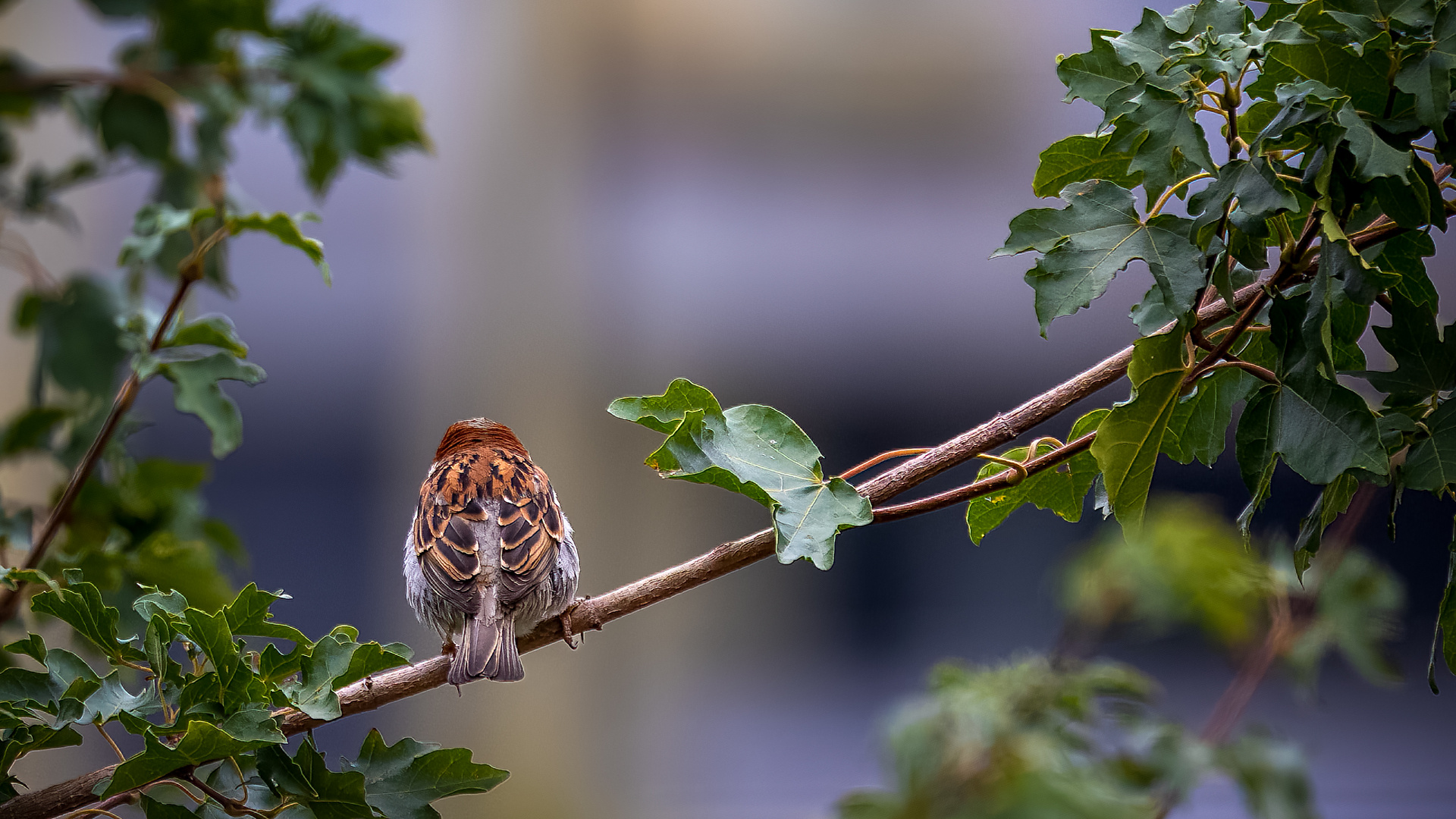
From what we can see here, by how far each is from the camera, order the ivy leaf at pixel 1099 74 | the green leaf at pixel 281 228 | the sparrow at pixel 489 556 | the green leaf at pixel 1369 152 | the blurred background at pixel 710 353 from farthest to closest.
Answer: the blurred background at pixel 710 353, the sparrow at pixel 489 556, the green leaf at pixel 281 228, the ivy leaf at pixel 1099 74, the green leaf at pixel 1369 152

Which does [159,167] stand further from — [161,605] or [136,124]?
[161,605]

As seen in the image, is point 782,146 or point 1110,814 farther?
point 782,146

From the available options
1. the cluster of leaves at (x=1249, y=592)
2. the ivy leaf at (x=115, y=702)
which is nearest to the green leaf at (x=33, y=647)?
the ivy leaf at (x=115, y=702)

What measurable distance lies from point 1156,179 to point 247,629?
126 centimetres

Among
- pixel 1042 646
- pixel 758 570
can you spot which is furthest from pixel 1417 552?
pixel 758 570

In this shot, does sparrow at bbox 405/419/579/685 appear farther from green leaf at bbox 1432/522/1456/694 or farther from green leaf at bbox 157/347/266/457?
green leaf at bbox 1432/522/1456/694

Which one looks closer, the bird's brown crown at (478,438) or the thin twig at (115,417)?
the thin twig at (115,417)

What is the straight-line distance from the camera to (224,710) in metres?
1.35

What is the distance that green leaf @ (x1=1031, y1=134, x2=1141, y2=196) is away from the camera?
140 cm

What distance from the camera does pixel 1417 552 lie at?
6312 mm

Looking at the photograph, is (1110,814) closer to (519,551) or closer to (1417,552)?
(519,551)

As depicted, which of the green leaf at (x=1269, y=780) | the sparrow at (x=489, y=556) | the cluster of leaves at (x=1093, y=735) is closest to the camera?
the sparrow at (x=489, y=556)

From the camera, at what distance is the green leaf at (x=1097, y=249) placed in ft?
3.99

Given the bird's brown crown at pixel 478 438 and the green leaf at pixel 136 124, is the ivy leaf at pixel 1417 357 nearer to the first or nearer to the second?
the bird's brown crown at pixel 478 438
